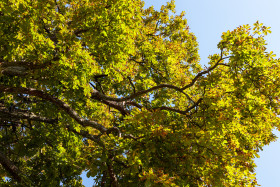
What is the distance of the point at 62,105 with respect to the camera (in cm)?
810

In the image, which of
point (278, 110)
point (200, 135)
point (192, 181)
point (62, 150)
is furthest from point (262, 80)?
point (62, 150)

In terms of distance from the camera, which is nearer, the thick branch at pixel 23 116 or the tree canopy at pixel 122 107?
the tree canopy at pixel 122 107

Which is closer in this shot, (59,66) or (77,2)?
(59,66)

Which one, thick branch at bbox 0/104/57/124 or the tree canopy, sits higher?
thick branch at bbox 0/104/57/124

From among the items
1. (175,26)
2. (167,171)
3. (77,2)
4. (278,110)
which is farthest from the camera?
(175,26)

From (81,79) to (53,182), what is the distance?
4.92 m

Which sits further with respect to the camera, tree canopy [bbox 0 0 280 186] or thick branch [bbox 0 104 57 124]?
thick branch [bbox 0 104 57 124]

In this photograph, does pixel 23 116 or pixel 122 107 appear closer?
pixel 23 116

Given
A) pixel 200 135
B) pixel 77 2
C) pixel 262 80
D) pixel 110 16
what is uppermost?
pixel 77 2

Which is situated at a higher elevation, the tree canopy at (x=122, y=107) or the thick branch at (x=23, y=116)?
the thick branch at (x=23, y=116)

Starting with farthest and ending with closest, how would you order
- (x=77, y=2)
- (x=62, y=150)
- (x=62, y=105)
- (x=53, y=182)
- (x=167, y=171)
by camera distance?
1. (x=77, y=2)
2. (x=62, y=150)
3. (x=53, y=182)
4. (x=62, y=105)
5. (x=167, y=171)

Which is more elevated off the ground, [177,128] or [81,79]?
[81,79]

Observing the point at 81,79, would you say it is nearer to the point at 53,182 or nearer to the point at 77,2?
the point at 53,182

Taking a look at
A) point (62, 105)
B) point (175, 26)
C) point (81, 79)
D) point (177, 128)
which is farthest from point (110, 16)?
point (175, 26)
